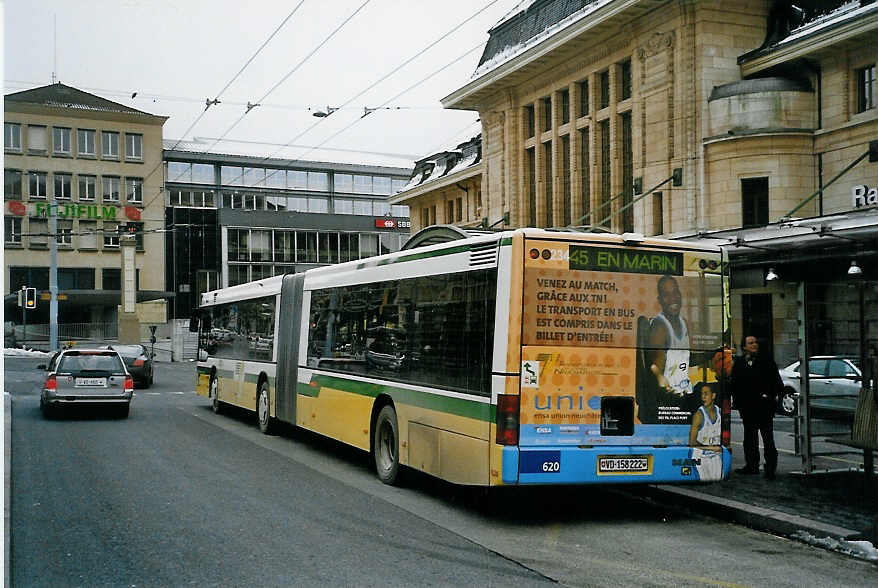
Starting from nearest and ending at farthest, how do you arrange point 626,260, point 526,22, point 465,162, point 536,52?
point 626,260
point 536,52
point 526,22
point 465,162

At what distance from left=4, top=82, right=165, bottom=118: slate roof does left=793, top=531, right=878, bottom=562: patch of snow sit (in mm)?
20168

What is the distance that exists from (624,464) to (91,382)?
13845 mm

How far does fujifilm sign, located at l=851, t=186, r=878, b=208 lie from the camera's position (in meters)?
24.7

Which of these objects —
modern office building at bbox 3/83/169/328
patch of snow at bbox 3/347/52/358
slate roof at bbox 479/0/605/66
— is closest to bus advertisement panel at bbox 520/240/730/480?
slate roof at bbox 479/0/605/66

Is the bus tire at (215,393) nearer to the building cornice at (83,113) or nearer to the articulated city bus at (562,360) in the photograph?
the building cornice at (83,113)

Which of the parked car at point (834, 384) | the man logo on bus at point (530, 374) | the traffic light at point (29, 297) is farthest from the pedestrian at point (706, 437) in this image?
the traffic light at point (29, 297)

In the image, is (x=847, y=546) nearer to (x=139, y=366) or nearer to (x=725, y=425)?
(x=725, y=425)

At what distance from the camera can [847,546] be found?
8148 mm

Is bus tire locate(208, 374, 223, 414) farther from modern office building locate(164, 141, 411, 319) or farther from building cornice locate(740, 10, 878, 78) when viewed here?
modern office building locate(164, 141, 411, 319)

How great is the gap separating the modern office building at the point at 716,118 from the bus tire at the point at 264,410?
986cm

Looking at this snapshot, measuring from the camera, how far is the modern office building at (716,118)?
26266 mm

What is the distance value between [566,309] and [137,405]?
17.8 meters

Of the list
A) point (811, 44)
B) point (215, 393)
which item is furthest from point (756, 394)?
point (811, 44)

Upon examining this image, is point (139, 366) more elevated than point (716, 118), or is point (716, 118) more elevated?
point (716, 118)
